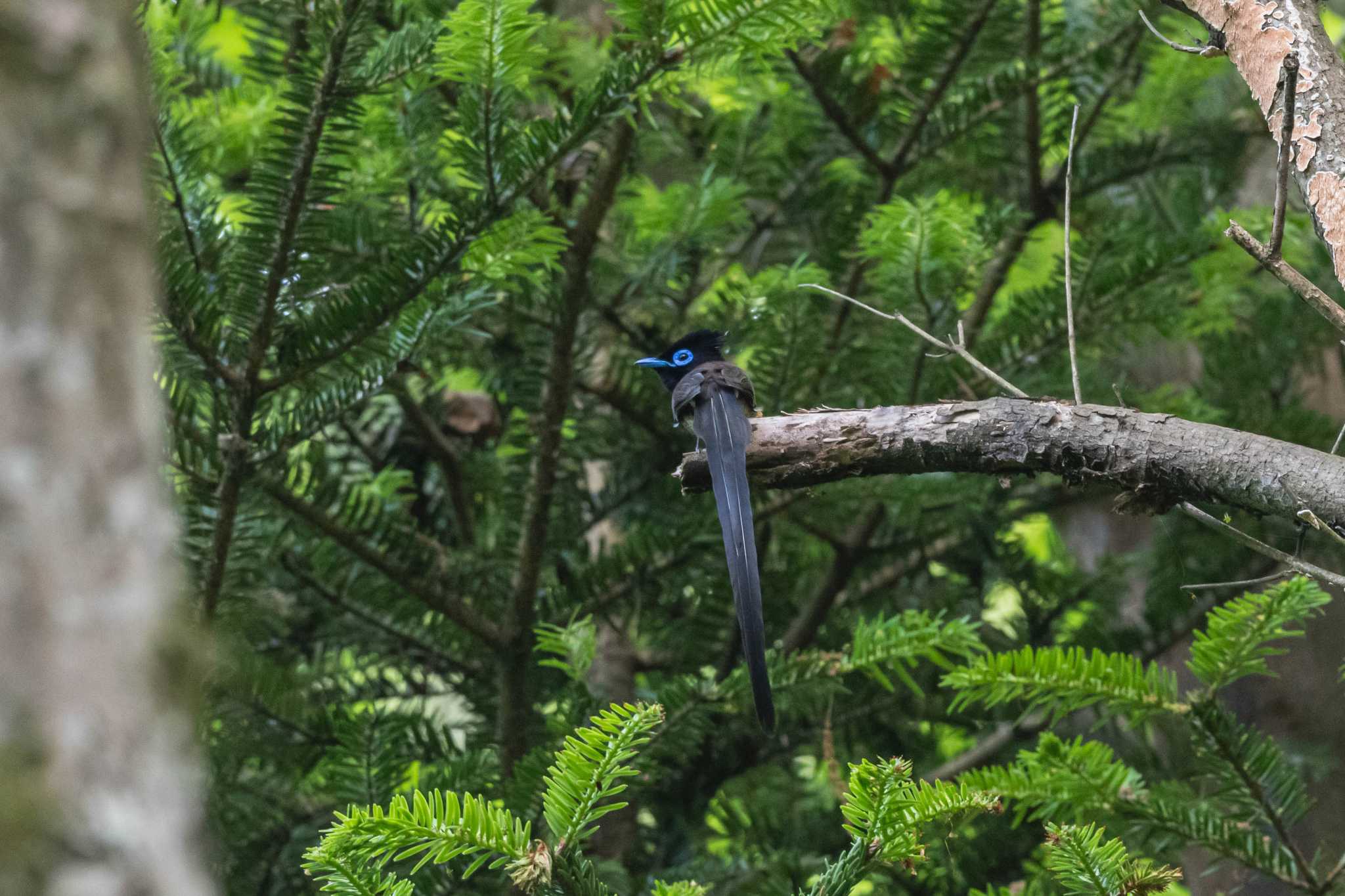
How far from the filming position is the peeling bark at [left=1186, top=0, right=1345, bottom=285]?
1472 mm

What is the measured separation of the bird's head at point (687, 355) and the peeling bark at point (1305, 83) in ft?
4.17

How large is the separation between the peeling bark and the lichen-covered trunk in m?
1.50

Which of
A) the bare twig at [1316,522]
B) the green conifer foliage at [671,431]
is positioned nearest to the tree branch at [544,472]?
the green conifer foliage at [671,431]

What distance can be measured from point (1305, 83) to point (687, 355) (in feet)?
4.77

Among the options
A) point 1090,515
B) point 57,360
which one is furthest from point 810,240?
point 57,360

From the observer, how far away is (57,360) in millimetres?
495

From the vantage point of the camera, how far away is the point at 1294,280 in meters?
1.41

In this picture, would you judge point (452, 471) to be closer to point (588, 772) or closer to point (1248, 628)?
point (588, 772)

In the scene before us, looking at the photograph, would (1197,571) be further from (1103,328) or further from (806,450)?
(806,450)

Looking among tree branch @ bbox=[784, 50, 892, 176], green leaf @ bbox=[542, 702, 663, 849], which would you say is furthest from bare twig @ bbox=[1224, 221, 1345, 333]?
tree branch @ bbox=[784, 50, 892, 176]

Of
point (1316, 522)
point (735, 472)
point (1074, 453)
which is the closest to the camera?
point (1316, 522)

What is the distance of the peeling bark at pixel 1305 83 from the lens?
57.9 inches

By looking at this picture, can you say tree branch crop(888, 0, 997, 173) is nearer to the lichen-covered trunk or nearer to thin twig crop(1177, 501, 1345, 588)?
thin twig crop(1177, 501, 1345, 588)

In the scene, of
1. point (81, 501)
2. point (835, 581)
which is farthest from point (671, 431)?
point (81, 501)
